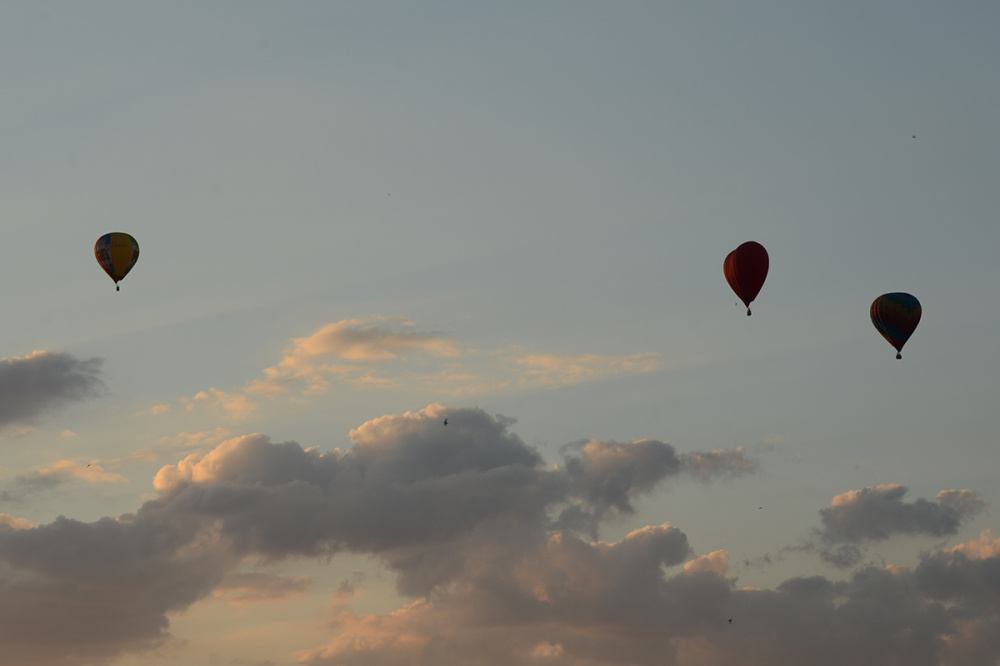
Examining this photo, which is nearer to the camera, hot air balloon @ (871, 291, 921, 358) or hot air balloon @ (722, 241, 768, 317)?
hot air balloon @ (722, 241, 768, 317)

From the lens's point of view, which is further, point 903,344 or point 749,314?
point 903,344

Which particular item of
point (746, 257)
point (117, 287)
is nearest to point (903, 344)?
point (746, 257)

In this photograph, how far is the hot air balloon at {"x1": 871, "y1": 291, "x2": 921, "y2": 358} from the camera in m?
189

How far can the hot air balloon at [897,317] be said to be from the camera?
189m

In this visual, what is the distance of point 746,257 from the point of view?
181 metres

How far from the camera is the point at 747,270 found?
180 m

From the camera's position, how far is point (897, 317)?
18900 cm

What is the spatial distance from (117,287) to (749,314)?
277ft

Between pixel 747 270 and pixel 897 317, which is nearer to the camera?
pixel 747 270

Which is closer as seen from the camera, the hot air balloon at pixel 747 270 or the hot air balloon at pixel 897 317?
the hot air balloon at pixel 747 270

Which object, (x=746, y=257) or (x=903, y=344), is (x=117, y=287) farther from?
(x=903, y=344)

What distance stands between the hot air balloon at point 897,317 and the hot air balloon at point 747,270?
769 inches

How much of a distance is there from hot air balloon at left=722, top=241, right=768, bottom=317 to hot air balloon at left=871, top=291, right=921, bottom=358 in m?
19.5

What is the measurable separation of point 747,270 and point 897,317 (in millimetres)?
23882
